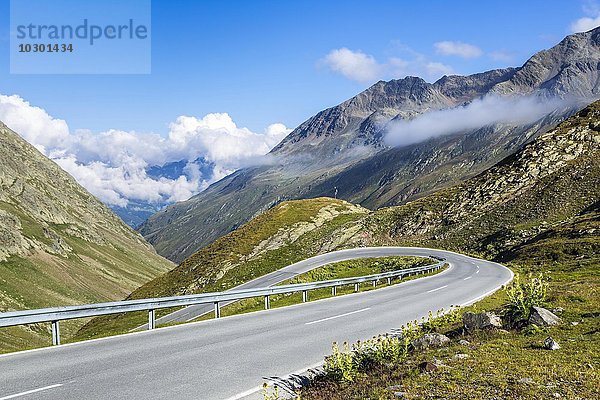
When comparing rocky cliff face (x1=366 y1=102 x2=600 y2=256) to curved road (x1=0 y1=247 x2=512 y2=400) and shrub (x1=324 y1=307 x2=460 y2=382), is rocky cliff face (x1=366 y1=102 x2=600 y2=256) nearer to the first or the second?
curved road (x1=0 y1=247 x2=512 y2=400)

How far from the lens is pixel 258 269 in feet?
205

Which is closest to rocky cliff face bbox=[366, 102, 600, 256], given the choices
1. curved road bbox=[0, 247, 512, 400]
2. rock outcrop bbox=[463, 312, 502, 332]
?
curved road bbox=[0, 247, 512, 400]

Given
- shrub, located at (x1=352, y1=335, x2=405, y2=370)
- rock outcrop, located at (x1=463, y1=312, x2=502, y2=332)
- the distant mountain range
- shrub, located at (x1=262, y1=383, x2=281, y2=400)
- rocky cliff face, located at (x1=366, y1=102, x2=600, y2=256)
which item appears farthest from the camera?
rocky cliff face, located at (x1=366, y1=102, x2=600, y2=256)

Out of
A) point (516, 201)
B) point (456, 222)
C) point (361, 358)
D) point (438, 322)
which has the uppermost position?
point (361, 358)

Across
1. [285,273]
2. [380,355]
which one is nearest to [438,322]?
[380,355]

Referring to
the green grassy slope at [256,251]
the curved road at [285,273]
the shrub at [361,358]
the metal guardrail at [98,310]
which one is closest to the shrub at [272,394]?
the shrub at [361,358]

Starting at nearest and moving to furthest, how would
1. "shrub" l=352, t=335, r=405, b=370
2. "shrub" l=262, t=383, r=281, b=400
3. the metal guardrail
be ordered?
"shrub" l=262, t=383, r=281, b=400 < "shrub" l=352, t=335, r=405, b=370 < the metal guardrail

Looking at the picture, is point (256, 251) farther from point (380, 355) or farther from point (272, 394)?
point (272, 394)

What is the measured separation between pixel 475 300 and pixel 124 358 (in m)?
19.0

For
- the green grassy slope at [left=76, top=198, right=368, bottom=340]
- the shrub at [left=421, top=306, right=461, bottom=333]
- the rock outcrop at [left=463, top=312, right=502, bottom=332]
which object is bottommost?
the green grassy slope at [left=76, top=198, right=368, bottom=340]

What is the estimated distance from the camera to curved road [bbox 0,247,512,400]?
9.67 metres

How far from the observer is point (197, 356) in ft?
41.6

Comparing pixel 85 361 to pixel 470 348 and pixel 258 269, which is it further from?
pixel 258 269

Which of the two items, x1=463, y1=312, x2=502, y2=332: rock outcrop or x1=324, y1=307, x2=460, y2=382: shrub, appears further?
x1=463, y1=312, x2=502, y2=332: rock outcrop
